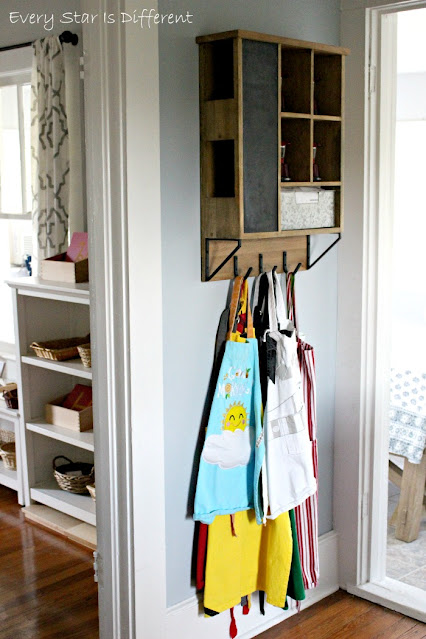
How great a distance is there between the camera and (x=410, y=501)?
3.52 metres

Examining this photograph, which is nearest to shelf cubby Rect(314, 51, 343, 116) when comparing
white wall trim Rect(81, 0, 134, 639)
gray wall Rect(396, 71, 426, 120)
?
white wall trim Rect(81, 0, 134, 639)

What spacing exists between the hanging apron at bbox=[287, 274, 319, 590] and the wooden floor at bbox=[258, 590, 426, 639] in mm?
136

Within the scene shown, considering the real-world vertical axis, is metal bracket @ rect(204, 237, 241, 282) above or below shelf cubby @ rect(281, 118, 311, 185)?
below

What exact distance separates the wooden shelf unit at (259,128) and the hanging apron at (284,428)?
19 cm

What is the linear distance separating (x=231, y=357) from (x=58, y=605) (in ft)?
3.97

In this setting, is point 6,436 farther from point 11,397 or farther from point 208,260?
point 208,260

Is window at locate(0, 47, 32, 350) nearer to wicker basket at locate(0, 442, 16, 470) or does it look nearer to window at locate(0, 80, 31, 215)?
window at locate(0, 80, 31, 215)

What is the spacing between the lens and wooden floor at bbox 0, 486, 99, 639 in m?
2.78

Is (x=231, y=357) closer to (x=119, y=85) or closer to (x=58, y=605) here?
(x=119, y=85)

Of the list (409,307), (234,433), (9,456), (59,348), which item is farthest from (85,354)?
(409,307)

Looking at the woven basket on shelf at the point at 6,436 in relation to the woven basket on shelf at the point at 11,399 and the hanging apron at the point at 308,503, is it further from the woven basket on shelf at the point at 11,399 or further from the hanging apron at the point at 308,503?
the hanging apron at the point at 308,503

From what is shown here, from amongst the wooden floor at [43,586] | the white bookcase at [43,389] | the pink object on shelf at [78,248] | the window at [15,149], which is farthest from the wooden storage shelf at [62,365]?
the window at [15,149]

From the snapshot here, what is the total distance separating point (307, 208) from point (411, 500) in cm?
162

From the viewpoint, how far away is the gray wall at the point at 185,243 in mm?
2232
